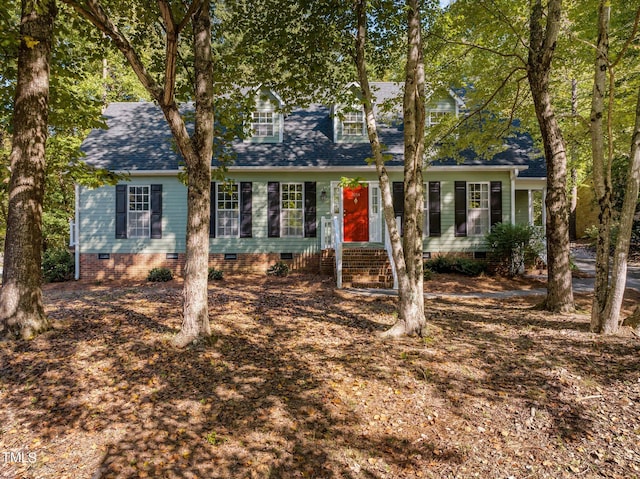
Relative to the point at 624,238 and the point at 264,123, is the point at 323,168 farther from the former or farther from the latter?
the point at 624,238

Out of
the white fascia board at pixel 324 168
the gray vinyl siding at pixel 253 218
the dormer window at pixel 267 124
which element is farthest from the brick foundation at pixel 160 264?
the dormer window at pixel 267 124

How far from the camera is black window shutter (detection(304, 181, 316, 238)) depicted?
1292 cm

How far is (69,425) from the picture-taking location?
347 cm

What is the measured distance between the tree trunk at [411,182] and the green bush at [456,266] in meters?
6.50

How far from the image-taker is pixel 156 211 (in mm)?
12797

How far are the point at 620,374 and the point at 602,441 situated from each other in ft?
4.88

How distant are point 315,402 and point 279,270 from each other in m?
8.60

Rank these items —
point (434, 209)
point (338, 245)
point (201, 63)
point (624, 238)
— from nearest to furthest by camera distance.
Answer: point (201, 63)
point (624, 238)
point (338, 245)
point (434, 209)

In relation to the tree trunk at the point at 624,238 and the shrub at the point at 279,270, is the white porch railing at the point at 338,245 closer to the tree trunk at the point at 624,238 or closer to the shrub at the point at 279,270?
the shrub at the point at 279,270

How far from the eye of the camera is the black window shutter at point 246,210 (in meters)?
12.9

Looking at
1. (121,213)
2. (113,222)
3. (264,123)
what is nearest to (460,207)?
(264,123)

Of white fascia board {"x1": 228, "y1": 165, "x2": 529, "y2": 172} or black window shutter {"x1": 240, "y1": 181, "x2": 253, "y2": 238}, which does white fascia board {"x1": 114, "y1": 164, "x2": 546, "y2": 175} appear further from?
black window shutter {"x1": 240, "y1": 181, "x2": 253, "y2": 238}

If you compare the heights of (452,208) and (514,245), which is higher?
(452,208)

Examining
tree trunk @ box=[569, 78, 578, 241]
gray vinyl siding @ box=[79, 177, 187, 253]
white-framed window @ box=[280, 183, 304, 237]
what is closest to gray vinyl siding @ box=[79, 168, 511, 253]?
gray vinyl siding @ box=[79, 177, 187, 253]
